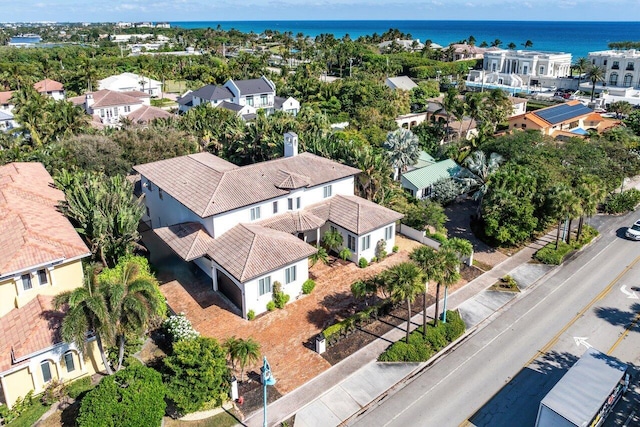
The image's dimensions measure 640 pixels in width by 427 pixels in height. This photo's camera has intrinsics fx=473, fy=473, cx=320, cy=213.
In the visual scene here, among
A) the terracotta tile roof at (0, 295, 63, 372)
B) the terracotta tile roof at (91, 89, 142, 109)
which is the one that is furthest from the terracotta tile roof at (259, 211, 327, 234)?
the terracotta tile roof at (91, 89, 142, 109)

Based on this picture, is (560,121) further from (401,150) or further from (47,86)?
(47,86)

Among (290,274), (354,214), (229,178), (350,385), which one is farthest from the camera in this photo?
(354,214)

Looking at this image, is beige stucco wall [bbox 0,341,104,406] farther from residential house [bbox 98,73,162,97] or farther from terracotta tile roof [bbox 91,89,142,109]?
Result: residential house [bbox 98,73,162,97]

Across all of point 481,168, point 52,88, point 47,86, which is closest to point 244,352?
point 481,168

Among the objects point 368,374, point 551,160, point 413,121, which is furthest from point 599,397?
point 413,121

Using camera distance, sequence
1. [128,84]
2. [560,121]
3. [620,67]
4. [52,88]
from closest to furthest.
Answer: [560,121]
[52,88]
[128,84]
[620,67]

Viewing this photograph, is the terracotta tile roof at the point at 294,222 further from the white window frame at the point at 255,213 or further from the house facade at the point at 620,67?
the house facade at the point at 620,67
